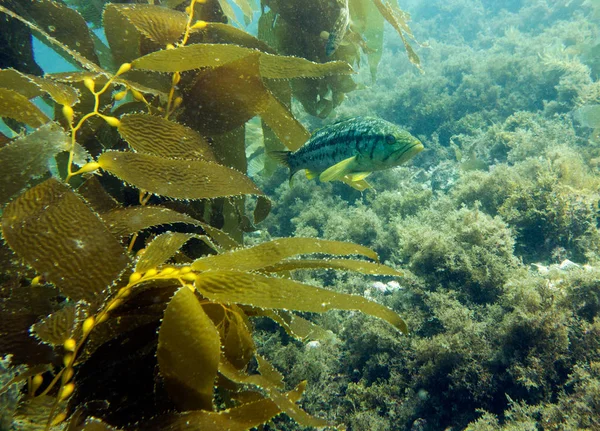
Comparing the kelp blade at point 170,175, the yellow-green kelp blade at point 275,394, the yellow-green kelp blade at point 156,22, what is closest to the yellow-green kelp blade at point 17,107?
the kelp blade at point 170,175

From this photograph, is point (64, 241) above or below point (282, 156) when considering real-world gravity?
above

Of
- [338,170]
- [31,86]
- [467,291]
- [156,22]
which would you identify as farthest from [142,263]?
[467,291]

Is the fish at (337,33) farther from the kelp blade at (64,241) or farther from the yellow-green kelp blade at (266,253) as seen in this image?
the kelp blade at (64,241)

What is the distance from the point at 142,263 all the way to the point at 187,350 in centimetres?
24

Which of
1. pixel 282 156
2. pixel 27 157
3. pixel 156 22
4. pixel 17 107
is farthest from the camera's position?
pixel 282 156

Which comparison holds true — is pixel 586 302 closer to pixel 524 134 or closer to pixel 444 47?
pixel 524 134

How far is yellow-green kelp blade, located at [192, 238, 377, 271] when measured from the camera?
80 centimetres

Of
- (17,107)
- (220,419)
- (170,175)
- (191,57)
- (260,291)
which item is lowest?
(220,419)

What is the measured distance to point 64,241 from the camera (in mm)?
744

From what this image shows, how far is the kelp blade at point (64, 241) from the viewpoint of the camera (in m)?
0.72

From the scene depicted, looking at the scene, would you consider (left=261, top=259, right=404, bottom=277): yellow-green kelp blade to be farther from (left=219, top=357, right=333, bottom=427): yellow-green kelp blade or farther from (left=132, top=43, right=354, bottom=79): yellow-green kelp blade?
(left=132, top=43, right=354, bottom=79): yellow-green kelp blade

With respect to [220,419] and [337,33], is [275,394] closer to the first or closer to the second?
[220,419]

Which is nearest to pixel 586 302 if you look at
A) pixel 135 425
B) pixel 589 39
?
pixel 135 425

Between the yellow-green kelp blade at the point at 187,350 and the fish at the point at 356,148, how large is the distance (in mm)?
1244
